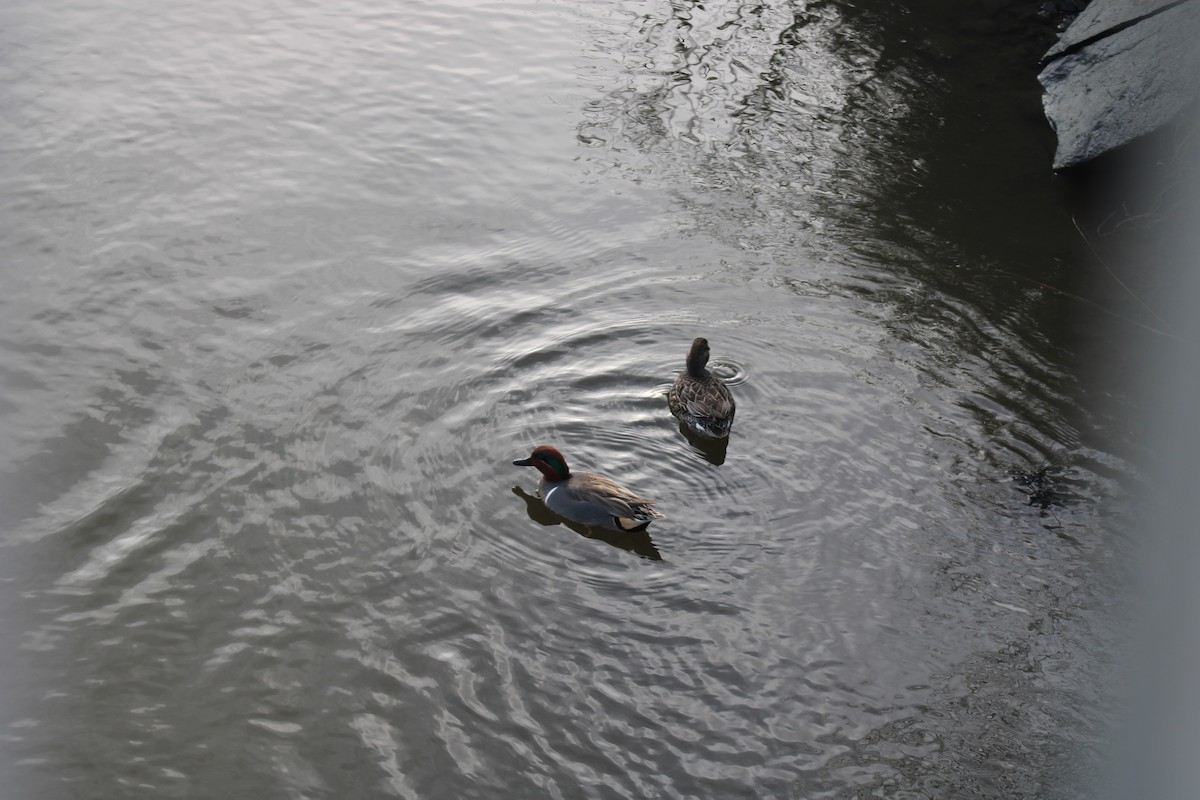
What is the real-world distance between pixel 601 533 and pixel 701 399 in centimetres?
133

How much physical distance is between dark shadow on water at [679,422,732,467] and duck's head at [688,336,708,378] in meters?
0.47

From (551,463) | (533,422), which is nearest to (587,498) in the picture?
(551,463)

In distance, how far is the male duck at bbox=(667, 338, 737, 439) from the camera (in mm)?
7867

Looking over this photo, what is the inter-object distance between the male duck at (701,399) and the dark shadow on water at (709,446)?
47 mm

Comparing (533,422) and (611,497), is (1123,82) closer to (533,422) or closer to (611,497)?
(533,422)

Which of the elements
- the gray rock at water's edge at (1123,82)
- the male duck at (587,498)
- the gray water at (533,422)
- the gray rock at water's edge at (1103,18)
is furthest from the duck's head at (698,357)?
the gray rock at water's edge at (1103,18)

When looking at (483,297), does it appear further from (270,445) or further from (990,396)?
(990,396)

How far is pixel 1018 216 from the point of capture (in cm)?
1069

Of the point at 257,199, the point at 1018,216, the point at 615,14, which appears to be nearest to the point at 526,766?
the point at 257,199

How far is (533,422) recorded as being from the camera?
8047 mm

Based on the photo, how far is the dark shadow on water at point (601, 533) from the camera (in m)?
7.03

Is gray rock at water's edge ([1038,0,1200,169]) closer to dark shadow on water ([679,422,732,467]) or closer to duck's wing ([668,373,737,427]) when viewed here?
duck's wing ([668,373,737,427])

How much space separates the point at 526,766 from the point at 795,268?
18.6 feet

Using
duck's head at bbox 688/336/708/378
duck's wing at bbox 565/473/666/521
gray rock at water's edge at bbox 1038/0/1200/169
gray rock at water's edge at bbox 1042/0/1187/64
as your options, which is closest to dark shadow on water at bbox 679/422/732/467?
duck's head at bbox 688/336/708/378
